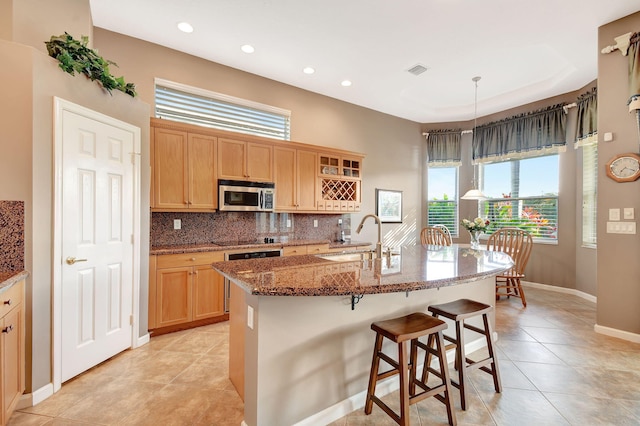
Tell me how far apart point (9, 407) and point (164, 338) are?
131cm

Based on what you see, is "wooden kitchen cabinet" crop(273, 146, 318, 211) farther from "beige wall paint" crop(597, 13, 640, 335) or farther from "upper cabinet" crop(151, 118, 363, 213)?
"beige wall paint" crop(597, 13, 640, 335)

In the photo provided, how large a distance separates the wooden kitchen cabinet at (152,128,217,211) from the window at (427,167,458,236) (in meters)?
4.46

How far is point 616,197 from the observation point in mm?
2965

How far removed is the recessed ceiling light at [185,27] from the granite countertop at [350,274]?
8.78 ft

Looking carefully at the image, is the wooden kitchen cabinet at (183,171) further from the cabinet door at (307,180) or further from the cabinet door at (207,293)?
the cabinet door at (307,180)

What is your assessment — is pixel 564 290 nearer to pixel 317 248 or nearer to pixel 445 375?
pixel 317 248

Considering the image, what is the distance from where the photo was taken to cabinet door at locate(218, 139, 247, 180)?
3.47m

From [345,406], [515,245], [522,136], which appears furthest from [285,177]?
[522,136]

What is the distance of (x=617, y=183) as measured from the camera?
9.68 feet

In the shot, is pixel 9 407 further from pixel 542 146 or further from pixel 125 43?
pixel 542 146

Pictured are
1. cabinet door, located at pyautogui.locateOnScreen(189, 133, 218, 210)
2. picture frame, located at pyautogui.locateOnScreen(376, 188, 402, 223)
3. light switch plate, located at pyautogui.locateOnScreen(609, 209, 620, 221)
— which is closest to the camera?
light switch plate, located at pyautogui.locateOnScreen(609, 209, 620, 221)

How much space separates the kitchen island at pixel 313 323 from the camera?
1.46m

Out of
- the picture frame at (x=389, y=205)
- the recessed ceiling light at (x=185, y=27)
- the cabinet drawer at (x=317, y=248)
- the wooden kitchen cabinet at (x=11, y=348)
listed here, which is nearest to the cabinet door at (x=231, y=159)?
the recessed ceiling light at (x=185, y=27)

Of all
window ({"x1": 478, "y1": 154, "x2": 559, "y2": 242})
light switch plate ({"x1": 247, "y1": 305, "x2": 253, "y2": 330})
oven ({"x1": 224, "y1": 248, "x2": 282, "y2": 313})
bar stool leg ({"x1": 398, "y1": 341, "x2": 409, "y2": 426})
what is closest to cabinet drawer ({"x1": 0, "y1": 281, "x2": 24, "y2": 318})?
light switch plate ({"x1": 247, "y1": 305, "x2": 253, "y2": 330})
